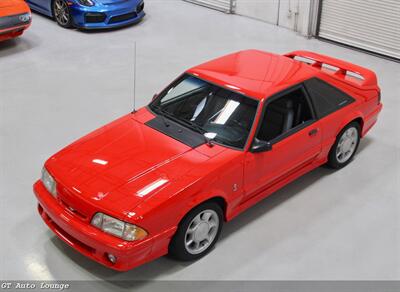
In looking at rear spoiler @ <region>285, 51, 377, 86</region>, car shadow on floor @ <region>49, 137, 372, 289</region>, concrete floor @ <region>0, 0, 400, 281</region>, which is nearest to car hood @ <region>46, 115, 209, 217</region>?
car shadow on floor @ <region>49, 137, 372, 289</region>

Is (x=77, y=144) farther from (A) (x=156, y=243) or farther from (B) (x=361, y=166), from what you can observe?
(B) (x=361, y=166)

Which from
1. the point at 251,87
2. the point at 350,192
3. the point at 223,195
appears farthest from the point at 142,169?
the point at 350,192

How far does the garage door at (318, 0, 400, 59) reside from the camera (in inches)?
338

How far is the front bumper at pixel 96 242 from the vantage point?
3971 mm

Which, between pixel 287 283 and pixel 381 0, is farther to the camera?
pixel 381 0

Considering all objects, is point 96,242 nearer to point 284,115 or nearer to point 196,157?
point 196,157

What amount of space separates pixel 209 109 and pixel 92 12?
531 centimetres

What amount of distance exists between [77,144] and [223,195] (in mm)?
1387

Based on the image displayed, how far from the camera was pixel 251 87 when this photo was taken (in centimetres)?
489

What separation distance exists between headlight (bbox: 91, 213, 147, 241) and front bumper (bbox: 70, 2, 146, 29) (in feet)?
20.1

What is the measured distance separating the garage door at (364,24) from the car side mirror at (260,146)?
4920 millimetres

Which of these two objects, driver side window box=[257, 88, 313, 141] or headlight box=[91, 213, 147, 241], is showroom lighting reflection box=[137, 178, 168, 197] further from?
driver side window box=[257, 88, 313, 141]

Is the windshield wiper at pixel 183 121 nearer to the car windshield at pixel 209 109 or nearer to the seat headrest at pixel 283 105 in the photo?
the car windshield at pixel 209 109

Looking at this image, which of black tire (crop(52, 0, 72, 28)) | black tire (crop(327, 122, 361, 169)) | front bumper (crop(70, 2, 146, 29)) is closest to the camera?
black tire (crop(327, 122, 361, 169))
